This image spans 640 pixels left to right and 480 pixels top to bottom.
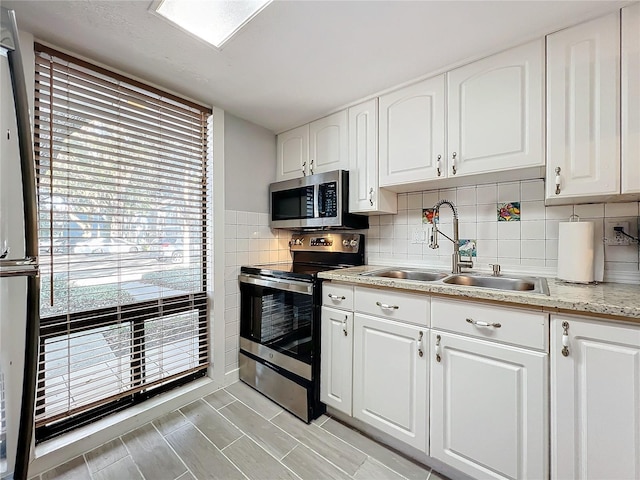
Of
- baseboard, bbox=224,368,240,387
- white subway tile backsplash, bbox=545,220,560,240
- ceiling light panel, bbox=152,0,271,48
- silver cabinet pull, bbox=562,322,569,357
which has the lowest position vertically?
baseboard, bbox=224,368,240,387

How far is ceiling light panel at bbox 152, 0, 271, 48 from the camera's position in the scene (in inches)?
48.2

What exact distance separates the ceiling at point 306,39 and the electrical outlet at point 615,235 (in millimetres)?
983

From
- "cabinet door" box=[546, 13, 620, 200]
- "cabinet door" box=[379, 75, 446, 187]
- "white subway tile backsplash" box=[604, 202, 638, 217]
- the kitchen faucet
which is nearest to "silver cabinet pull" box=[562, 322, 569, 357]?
"cabinet door" box=[546, 13, 620, 200]

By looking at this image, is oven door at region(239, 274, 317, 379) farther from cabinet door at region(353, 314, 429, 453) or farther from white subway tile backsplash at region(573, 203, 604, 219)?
white subway tile backsplash at region(573, 203, 604, 219)

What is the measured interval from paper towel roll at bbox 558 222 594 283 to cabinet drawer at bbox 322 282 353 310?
111 cm

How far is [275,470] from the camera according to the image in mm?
1419

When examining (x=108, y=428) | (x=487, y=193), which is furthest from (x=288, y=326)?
(x=487, y=193)

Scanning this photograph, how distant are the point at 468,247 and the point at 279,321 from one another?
1.38 m

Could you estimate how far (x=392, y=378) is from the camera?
1523 millimetres

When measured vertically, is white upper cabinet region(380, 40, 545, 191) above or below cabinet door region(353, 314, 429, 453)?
above

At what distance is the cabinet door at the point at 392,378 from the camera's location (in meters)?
1.43

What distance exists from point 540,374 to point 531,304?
0.28 metres

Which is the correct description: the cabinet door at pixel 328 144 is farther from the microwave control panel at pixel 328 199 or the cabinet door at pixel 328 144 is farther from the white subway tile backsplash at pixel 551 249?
the white subway tile backsplash at pixel 551 249

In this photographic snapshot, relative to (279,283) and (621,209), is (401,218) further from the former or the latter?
(621,209)
